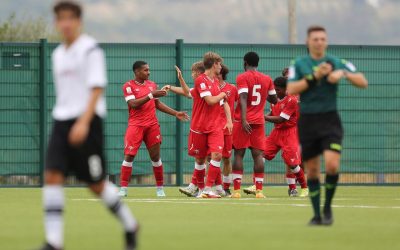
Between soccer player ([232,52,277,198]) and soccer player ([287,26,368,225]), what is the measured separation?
24.9ft

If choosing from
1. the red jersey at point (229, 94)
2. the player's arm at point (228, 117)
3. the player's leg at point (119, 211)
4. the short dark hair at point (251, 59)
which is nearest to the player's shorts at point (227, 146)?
the red jersey at point (229, 94)

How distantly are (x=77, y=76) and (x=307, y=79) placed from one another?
3685mm

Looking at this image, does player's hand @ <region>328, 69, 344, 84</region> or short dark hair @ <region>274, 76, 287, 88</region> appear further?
short dark hair @ <region>274, 76, 287, 88</region>

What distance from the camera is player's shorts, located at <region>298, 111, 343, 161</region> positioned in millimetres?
13336

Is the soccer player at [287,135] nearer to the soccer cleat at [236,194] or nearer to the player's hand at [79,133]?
the soccer cleat at [236,194]

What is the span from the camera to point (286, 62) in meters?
28.3

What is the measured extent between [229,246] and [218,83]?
10.3 meters

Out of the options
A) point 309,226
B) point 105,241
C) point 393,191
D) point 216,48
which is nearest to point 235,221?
point 309,226

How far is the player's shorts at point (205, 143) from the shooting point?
20.7 meters

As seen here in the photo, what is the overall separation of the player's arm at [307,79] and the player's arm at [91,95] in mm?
3542

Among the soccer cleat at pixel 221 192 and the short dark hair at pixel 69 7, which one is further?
the soccer cleat at pixel 221 192

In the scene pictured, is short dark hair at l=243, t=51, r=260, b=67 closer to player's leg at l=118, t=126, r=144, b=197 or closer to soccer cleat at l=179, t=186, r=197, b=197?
player's leg at l=118, t=126, r=144, b=197

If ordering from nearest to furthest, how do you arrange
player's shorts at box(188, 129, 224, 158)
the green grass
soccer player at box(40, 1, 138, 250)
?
soccer player at box(40, 1, 138, 250) → the green grass → player's shorts at box(188, 129, 224, 158)

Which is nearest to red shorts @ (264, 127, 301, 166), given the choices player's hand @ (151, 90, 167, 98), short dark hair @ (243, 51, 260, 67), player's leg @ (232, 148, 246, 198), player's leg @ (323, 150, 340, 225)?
player's leg @ (232, 148, 246, 198)
